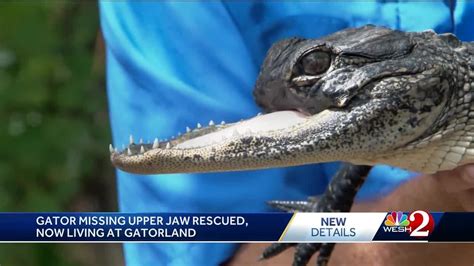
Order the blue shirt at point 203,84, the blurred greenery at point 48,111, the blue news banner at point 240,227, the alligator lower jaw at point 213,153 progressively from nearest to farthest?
the alligator lower jaw at point 213,153, the blue news banner at point 240,227, the blue shirt at point 203,84, the blurred greenery at point 48,111

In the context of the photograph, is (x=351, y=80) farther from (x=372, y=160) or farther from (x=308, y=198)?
(x=308, y=198)

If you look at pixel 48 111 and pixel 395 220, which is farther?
pixel 48 111

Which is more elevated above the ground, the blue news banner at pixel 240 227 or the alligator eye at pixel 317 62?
the alligator eye at pixel 317 62

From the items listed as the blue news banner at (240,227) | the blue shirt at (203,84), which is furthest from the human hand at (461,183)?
the blue shirt at (203,84)

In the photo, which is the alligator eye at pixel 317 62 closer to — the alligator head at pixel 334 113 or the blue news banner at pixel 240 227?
the alligator head at pixel 334 113

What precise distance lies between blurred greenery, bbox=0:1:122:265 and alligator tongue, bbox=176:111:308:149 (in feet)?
3.44

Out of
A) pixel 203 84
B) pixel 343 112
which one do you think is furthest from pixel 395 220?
pixel 203 84

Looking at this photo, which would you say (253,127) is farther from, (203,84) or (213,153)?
(203,84)

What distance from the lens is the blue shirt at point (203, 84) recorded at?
1.24m

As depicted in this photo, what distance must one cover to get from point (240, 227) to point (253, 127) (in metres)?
0.21

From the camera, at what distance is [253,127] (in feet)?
2.99

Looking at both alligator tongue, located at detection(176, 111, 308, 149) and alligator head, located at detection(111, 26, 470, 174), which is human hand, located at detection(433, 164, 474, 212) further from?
alligator tongue, located at detection(176, 111, 308, 149)

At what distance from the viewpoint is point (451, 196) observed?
107 cm

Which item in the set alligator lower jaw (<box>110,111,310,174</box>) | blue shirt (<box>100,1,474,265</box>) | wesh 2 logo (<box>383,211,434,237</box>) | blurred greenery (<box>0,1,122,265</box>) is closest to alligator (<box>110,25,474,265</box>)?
alligator lower jaw (<box>110,111,310,174</box>)
